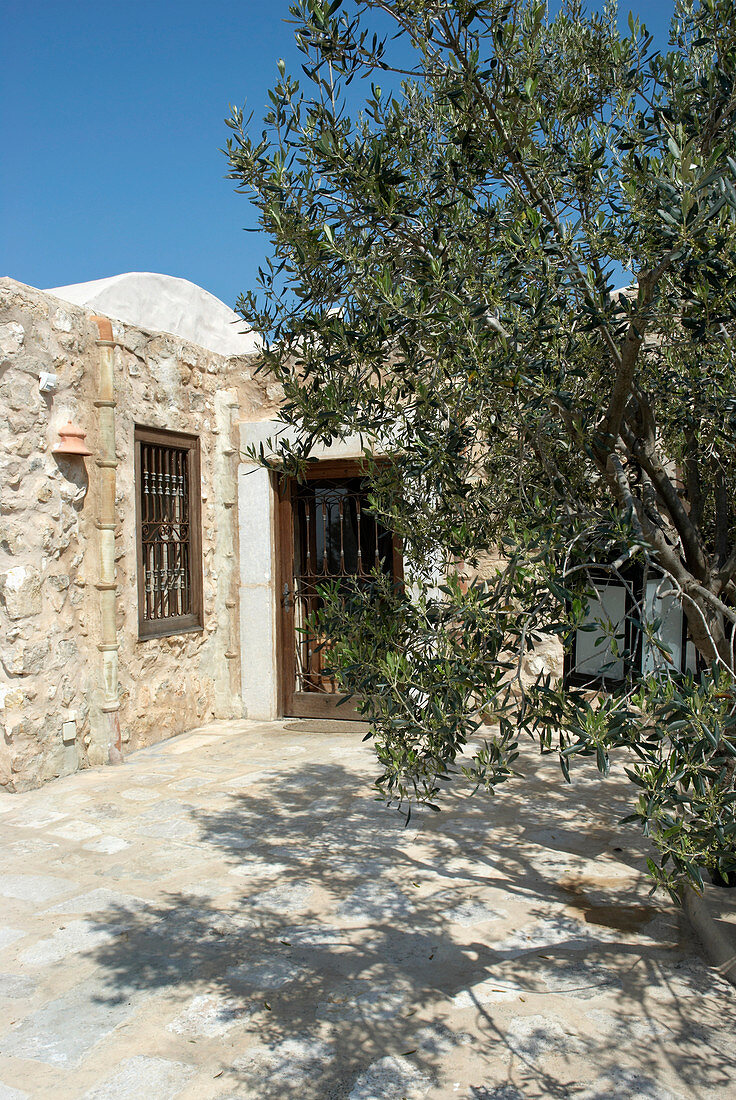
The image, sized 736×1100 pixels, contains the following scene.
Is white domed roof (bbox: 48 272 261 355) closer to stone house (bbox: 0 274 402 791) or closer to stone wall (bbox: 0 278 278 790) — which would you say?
stone house (bbox: 0 274 402 791)

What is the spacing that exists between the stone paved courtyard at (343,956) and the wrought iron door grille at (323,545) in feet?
8.12

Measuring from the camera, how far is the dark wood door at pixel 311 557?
7535 millimetres

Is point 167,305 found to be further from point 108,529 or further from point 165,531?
point 108,529

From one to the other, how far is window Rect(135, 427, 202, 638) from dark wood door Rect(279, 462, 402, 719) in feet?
2.75

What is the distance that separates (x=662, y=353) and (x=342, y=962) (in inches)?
110

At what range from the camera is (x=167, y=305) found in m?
11.4

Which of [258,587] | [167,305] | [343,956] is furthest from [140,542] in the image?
[167,305]

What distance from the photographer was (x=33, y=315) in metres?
5.48

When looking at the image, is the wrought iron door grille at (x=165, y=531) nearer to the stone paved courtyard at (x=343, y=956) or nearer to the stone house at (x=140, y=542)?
the stone house at (x=140, y=542)

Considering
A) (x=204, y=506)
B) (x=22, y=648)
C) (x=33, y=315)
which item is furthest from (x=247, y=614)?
(x=33, y=315)

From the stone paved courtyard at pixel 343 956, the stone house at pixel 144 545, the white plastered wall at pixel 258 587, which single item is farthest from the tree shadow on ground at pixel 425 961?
the white plastered wall at pixel 258 587

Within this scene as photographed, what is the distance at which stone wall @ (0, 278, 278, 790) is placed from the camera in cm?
532

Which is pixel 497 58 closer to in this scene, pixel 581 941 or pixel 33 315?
pixel 581 941

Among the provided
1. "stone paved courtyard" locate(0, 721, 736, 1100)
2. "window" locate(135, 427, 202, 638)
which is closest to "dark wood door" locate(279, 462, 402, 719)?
"window" locate(135, 427, 202, 638)
